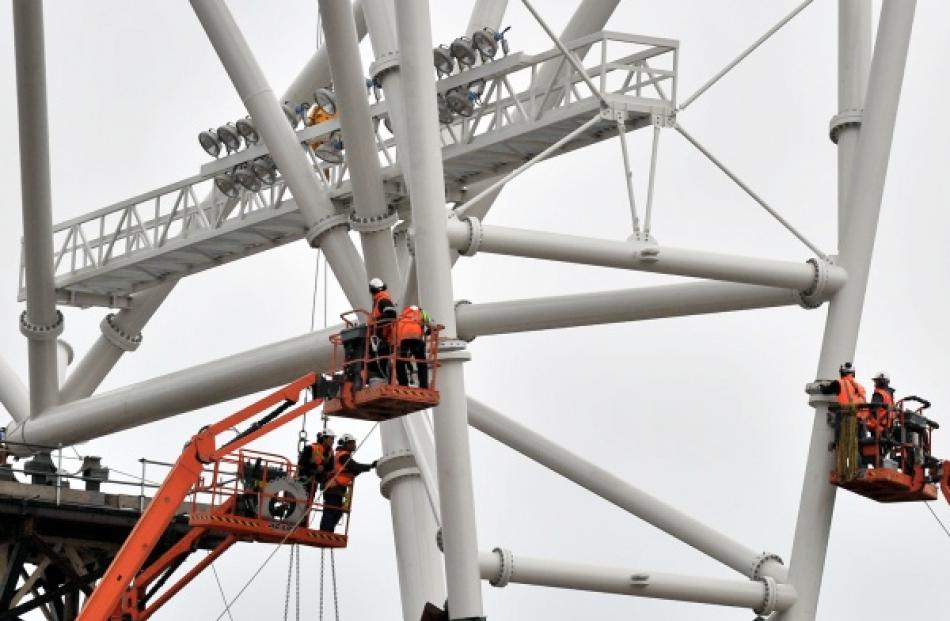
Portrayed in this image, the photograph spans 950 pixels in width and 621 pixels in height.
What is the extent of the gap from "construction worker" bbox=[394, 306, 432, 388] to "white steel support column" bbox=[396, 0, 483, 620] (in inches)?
10.5

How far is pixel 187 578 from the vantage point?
40906 millimetres

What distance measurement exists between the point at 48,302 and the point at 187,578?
283 inches

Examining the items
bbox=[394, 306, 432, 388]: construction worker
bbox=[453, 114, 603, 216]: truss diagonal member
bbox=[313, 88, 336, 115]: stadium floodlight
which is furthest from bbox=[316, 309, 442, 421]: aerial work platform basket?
bbox=[313, 88, 336, 115]: stadium floodlight

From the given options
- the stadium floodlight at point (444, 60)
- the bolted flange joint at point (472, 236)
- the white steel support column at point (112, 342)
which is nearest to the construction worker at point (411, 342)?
the bolted flange joint at point (472, 236)

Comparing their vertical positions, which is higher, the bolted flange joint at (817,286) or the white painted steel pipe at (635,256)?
the bolted flange joint at (817,286)

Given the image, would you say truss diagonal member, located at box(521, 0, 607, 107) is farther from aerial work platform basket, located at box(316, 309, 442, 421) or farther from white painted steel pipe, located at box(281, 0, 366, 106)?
white painted steel pipe, located at box(281, 0, 366, 106)

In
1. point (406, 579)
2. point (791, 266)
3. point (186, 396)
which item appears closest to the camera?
point (791, 266)

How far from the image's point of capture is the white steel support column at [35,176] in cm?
4381

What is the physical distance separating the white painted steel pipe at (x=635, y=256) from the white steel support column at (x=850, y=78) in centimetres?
192

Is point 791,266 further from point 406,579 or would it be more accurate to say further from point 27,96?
point 27,96

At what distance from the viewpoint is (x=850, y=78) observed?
41219 millimetres

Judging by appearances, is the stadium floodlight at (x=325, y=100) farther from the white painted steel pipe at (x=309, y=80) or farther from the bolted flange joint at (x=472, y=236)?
the bolted flange joint at (x=472, y=236)

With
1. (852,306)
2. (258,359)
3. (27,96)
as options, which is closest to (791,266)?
(852,306)

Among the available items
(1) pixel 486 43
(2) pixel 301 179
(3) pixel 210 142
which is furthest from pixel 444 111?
(3) pixel 210 142
